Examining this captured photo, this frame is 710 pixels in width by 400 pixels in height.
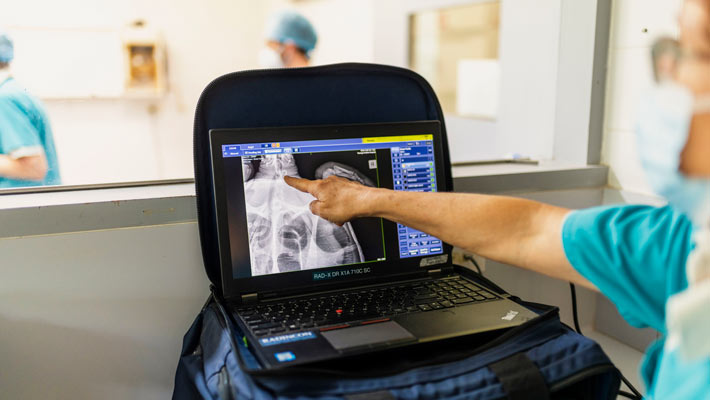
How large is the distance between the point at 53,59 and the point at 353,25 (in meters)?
1.76

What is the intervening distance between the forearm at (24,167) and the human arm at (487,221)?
866 mm

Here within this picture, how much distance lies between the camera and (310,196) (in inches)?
34.1

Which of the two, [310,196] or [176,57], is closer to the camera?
[310,196]

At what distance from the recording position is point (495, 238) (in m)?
0.72

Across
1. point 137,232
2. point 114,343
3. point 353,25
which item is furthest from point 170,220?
point 353,25

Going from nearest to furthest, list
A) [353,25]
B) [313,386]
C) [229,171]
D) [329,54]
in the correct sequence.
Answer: [313,386], [229,171], [353,25], [329,54]

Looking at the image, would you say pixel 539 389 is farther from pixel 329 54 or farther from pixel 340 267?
pixel 329 54

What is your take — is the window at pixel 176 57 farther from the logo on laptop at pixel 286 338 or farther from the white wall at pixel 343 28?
the logo on laptop at pixel 286 338

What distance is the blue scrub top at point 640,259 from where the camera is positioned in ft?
1.91

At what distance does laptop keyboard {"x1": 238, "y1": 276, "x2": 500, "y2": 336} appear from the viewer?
0.75m

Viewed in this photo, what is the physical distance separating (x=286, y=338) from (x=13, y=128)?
3.65 feet

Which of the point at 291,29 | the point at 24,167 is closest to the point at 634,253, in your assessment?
the point at 24,167

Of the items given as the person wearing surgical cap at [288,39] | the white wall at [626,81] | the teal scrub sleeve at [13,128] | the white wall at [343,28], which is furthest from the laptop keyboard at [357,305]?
the white wall at [343,28]

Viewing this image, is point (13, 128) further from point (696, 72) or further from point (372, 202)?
point (696, 72)
